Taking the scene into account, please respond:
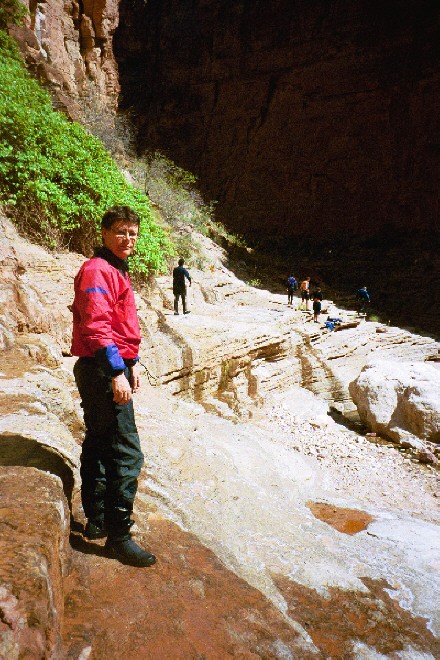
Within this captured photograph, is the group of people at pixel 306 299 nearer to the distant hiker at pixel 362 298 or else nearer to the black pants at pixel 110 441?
the distant hiker at pixel 362 298

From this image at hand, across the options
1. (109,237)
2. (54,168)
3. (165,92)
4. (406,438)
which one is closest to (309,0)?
(165,92)

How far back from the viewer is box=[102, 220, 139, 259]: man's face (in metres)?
2.11

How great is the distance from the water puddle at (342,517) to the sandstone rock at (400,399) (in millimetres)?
3117

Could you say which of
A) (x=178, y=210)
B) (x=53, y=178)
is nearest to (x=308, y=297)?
(x=178, y=210)

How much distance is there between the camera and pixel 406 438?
6895 millimetres

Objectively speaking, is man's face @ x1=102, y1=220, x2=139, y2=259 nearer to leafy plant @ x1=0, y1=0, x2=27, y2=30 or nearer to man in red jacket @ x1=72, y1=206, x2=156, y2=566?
man in red jacket @ x1=72, y1=206, x2=156, y2=566

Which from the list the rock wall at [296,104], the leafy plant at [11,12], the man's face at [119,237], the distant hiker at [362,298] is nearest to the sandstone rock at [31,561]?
the man's face at [119,237]

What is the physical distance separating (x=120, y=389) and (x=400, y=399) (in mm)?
6892

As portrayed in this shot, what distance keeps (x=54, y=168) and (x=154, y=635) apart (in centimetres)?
829

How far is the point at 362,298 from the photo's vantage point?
49.4 ft

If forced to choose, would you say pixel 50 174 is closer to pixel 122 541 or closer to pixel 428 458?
pixel 122 541

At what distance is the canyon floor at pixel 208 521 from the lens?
1507mm

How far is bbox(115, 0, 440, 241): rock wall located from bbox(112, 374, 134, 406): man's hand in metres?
22.5

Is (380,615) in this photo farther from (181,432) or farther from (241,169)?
(241,169)
